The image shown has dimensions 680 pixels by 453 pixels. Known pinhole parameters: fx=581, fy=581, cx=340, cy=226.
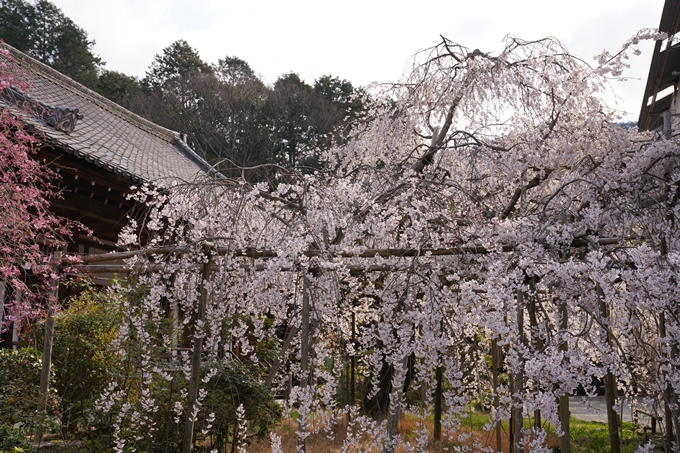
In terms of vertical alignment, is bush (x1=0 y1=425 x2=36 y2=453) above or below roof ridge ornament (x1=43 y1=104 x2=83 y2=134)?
below

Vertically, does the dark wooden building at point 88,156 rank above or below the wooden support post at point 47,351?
above

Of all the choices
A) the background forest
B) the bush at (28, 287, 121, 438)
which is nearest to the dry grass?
the bush at (28, 287, 121, 438)

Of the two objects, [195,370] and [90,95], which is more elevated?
[90,95]

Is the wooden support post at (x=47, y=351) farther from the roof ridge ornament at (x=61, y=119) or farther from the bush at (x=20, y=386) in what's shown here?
the roof ridge ornament at (x=61, y=119)

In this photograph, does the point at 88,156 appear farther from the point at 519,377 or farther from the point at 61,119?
the point at 519,377

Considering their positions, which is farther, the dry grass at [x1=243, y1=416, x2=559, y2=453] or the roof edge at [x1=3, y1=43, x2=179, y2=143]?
the roof edge at [x1=3, y1=43, x2=179, y2=143]

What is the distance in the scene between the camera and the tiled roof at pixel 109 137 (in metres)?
6.66

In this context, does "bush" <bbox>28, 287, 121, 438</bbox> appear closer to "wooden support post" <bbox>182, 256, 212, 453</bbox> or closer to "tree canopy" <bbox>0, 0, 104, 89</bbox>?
"wooden support post" <bbox>182, 256, 212, 453</bbox>

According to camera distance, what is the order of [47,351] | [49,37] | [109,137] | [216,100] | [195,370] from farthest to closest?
1. [49,37]
2. [216,100]
3. [109,137]
4. [47,351]
5. [195,370]

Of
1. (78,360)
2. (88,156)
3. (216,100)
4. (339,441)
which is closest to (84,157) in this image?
(88,156)

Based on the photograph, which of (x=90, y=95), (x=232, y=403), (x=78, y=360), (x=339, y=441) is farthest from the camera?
(x=90, y=95)

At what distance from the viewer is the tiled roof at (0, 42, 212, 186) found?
21.9 feet

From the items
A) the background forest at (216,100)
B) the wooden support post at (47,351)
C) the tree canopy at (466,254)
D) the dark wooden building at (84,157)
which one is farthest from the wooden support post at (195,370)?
the background forest at (216,100)

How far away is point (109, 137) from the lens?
9.48m
